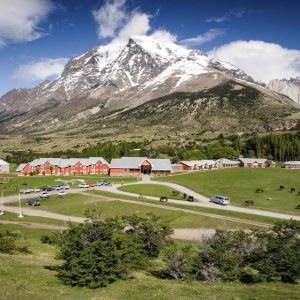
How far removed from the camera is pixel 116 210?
86062 mm

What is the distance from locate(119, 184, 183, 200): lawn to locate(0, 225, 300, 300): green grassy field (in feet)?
231

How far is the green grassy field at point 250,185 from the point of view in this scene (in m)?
92.1

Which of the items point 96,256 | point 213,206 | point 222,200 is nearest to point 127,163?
point 222,200

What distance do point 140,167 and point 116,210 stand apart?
78.2 metres

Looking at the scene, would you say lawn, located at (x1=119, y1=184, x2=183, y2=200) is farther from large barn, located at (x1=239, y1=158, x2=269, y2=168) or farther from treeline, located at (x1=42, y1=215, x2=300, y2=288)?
large barn, located at (x1=239, y1=158, x2=269, y2=168)

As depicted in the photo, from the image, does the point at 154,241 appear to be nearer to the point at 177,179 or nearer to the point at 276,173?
the point at 177,179

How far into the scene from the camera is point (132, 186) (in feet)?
402

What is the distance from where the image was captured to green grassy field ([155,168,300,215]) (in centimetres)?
9209

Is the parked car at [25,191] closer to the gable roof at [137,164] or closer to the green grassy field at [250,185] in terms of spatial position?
the green grassy field at [250,185]

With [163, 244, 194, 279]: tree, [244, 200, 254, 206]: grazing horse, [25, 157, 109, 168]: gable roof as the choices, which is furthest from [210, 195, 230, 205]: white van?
[25, 157, 109, 168]: gable roof

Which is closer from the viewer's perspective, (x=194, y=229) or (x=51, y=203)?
(x=194, y=229)

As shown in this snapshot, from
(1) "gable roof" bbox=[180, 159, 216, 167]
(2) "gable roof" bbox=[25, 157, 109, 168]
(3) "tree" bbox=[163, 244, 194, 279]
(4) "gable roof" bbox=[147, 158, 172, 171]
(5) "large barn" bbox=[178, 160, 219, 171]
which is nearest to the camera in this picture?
(3) "tree" bbox=[163, 244, 194, 279]

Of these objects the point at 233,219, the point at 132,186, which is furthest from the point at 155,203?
the point at 132,186

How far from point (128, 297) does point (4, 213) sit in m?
67.2
